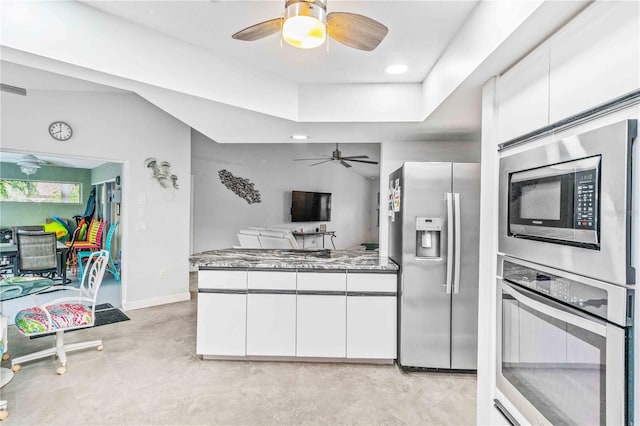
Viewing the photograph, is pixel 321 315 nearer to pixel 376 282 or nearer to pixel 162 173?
pixel 376 282

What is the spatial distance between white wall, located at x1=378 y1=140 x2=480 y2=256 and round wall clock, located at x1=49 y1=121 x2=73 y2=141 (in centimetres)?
370

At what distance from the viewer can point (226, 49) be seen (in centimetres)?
237

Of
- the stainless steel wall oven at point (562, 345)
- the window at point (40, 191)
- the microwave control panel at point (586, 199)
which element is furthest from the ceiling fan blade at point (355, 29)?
the window at point (40, 191)

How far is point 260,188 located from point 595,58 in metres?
7.01

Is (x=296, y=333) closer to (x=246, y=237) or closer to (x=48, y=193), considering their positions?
(x=246, y=237)

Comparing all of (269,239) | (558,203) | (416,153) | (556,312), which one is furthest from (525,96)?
(269,239)

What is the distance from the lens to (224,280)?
116 inches

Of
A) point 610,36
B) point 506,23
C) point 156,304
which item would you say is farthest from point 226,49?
point 156,304

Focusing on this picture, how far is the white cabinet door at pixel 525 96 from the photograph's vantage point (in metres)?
1.39

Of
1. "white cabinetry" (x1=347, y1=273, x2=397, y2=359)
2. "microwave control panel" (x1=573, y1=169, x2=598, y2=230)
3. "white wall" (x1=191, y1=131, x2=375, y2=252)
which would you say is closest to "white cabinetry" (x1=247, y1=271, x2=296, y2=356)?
"white cabinetry" (x1=347, y1=273, x2=397, y2=359)

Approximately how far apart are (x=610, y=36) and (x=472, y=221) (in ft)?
6.25

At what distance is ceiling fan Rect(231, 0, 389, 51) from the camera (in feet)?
4.67

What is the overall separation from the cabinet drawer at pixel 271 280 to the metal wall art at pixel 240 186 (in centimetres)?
464

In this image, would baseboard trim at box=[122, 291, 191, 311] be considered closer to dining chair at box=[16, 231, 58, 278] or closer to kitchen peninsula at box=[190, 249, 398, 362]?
Result: dining chair at box=[16, 231, 58, 278]
